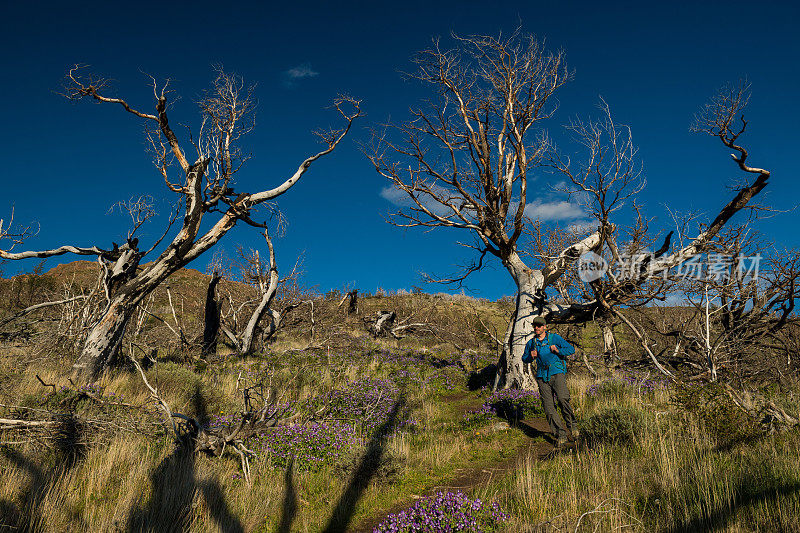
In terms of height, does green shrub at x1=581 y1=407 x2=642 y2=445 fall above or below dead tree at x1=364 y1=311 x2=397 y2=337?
below

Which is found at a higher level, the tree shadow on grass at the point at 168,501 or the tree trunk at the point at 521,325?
the tree trunk at the point at 521,325

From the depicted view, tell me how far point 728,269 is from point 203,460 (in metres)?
13.1

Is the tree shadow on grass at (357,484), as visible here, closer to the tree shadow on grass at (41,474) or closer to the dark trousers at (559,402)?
the tree shadow on grass at (41,474)

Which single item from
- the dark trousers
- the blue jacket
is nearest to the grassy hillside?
the dark trousers

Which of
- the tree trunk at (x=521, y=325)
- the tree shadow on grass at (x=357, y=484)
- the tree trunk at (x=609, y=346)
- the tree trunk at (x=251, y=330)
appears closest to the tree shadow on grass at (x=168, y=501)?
the tree shadow on grass at (x=357, y=484)

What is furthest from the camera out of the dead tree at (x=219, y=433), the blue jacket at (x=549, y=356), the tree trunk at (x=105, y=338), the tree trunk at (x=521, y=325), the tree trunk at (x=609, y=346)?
the tree trunk at (x=609, y=346)

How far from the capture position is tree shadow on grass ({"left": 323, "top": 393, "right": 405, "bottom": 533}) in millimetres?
4828

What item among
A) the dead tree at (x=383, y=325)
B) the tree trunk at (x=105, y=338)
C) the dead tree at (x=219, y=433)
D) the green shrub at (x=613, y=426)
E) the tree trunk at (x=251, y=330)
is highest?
the dead tree at (x=383, y=325)

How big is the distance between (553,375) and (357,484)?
4.19m

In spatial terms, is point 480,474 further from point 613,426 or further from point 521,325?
point 521,325

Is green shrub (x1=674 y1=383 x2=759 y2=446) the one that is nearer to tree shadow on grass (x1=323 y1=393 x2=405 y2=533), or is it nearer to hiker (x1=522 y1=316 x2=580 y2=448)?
hiker (x1=522 y1=316 x2=580 y2=448)

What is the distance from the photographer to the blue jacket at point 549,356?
24.9 feet

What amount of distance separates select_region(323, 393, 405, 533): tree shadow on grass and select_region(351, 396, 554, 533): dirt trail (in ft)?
0.75

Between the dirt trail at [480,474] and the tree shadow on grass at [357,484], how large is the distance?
23 centimetres
